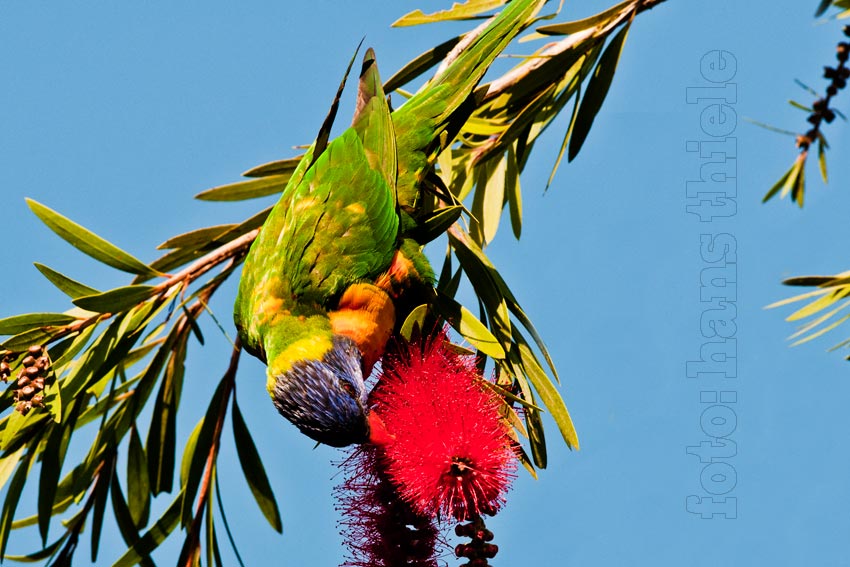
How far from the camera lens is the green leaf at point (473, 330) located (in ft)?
6.99

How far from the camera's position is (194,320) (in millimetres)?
2609

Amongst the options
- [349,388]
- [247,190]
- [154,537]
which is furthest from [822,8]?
[154,537]

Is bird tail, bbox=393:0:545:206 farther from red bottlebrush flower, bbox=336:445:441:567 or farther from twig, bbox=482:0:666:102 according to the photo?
red bottlebrush flower, bbox=336:445:441:567

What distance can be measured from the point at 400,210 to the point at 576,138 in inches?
23.2

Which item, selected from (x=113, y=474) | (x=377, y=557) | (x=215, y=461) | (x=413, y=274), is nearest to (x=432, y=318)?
(x=413, y=274)

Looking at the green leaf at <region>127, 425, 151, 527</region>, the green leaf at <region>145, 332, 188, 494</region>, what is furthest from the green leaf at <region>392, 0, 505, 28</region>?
the green leaf at <region>127, 425, 151, 527</region>

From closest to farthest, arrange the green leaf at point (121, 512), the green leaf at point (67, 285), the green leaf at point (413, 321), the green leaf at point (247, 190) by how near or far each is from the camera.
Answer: the green leaf at point (413, 321) → the green leaf at point (67, 285) → the green leaf at point (121, 512) → the green leaf at point (247, 190)

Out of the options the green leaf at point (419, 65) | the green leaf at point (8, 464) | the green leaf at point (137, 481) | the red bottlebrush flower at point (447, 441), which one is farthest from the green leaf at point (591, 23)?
the green leaf at point (8, 464)

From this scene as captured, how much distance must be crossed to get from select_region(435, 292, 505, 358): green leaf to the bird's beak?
30cm

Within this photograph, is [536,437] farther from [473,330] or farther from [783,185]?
[783,185]

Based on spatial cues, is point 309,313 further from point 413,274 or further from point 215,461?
point 215,461

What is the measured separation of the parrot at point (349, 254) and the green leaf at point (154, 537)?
0.52 metres

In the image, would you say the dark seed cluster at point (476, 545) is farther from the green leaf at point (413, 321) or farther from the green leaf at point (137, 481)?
the green leaf at point (137, 481)

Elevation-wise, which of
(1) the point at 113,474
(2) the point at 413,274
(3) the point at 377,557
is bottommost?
(3) the point at 377,557
